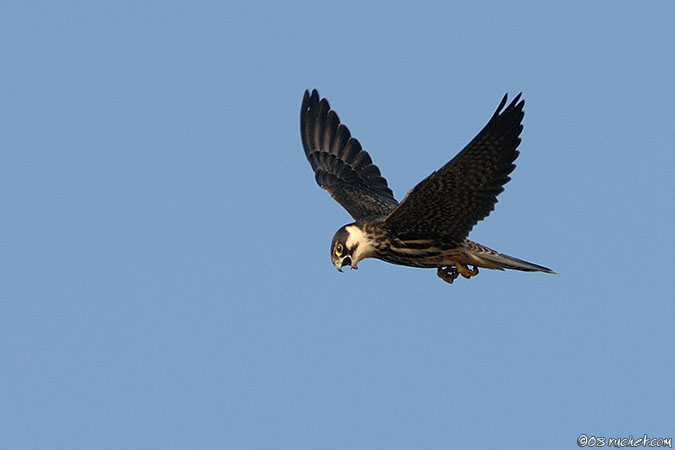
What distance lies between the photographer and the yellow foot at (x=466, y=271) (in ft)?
32.2

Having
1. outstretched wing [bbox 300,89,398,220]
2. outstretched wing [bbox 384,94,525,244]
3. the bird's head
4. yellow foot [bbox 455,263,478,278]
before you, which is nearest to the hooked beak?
the bird's head

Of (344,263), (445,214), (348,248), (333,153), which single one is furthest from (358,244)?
(333,153)

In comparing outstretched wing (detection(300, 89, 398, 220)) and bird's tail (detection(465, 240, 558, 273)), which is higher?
outstretched wing (detection(300, 89, 398, 220))

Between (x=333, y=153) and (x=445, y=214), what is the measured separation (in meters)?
Answer: 3.22

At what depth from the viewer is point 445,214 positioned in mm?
9219

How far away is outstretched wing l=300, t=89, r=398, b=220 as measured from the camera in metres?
11.8

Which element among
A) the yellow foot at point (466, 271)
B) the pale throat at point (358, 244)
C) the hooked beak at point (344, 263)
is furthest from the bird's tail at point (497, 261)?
the hooked beak at point (344, 263)

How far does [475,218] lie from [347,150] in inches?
128

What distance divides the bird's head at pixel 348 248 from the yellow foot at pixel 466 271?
0.95 meters

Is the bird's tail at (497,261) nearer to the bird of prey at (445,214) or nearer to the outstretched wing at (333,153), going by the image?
the bird of prey at (445,214)

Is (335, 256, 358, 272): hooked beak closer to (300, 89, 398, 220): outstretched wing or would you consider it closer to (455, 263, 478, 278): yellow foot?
(455, 263, 478, 278): yellow foot

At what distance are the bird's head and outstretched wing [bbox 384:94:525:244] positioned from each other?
33 cm

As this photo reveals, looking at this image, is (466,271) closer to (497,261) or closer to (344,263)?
(497,261)

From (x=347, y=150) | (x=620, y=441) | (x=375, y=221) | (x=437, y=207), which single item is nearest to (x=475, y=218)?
(x=437, y=207)
